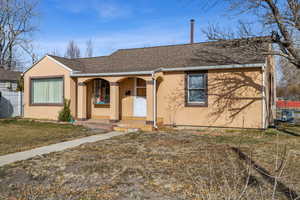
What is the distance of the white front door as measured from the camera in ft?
43.0

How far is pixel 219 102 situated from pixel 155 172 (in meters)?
7.02

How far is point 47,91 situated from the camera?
14594 mm

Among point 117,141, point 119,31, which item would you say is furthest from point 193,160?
point 119,31

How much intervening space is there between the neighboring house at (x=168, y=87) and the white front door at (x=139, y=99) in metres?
0.05

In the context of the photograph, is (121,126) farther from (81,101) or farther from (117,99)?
(81,101)

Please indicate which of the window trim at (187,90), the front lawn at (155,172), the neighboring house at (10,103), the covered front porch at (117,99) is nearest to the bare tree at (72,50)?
the neighboring house at (10,103)

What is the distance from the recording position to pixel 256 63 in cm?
1041

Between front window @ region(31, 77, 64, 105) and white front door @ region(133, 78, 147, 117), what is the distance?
175 inches

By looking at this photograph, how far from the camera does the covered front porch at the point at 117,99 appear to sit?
1211 centimetres

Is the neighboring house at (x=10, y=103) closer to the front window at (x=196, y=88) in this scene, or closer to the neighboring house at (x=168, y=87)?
the neighboring house at (x=168, y=87)

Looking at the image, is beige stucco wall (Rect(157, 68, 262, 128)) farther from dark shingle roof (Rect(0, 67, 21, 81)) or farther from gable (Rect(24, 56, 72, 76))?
dark shingle roof (Rect(0, 67, 21, 81))

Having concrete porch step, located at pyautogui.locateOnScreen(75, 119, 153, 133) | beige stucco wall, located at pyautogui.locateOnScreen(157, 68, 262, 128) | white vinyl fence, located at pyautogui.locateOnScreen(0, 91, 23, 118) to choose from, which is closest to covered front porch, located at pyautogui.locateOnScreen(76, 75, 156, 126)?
concrete porch step, located at pyautogui.locateOnScreen(75, 119, 153, 133)

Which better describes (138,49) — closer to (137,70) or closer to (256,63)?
(137,70)

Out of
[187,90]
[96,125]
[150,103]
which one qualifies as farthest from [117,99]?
→ [187,90]
